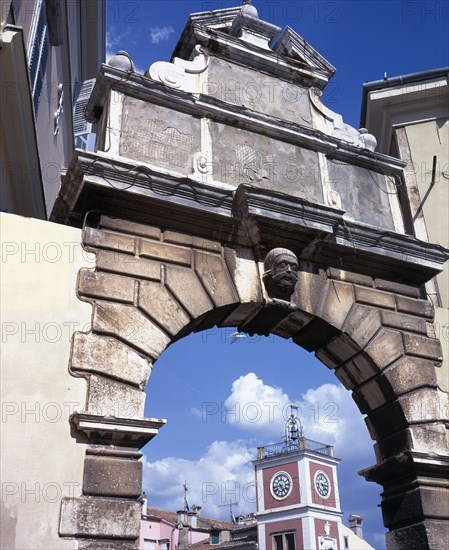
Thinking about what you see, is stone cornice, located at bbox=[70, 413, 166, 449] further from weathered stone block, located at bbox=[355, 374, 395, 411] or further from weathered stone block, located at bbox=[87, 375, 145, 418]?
weathered stone block, located at bbox=[355, 374, 395, 411]

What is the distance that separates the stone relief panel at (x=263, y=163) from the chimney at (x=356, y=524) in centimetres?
3906

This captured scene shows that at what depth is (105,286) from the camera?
238 inches

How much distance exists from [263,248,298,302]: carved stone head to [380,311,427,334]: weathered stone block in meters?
1.17

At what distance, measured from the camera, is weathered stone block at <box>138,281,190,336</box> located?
612cm

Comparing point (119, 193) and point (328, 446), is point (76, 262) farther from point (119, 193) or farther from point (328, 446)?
point (328, 446)

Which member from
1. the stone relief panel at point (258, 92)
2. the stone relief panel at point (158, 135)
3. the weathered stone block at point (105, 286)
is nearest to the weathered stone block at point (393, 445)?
the weathered stone block at point (105, 286)

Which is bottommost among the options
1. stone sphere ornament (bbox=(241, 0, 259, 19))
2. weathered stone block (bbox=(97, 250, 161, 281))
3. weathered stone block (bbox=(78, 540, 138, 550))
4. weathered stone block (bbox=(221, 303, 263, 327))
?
weathered stone block (bbox=(78, 540, 138, 550))

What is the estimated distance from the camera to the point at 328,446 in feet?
127

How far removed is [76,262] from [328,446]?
114 ft

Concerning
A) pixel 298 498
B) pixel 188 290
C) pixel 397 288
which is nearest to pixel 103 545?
pixel 188 290

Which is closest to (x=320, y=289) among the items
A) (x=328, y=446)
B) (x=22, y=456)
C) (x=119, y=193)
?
(x=119, y=193)

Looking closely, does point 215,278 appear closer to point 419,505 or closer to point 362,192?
point 362,192

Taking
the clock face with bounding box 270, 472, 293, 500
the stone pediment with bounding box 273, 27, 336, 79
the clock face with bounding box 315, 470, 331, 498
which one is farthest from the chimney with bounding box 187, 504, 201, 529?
the stone pediment with bounding box 273, 27, 336, 79

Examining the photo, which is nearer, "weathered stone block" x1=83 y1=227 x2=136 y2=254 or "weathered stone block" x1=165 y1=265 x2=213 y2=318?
"weathered stone block" x1=83 y1=227 x2=136 y2=254
